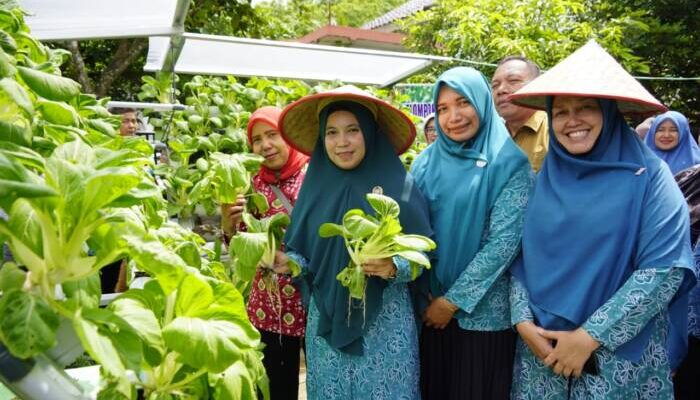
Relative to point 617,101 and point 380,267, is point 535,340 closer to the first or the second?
point 380,267

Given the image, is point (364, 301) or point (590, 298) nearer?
point (590, 298)

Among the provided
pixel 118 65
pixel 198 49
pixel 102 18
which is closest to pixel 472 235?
pixel 102 18

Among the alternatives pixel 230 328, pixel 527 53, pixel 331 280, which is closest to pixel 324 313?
pixel 331 280

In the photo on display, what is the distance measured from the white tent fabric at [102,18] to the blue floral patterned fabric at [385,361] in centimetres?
142

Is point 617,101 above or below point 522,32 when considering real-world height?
below

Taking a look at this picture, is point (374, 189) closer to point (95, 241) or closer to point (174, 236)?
point (174, 236)

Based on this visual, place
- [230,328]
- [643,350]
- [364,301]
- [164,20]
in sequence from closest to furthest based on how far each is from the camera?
[230,328]
[643,350]
[364,301]
[164,20]

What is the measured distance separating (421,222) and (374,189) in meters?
0.20

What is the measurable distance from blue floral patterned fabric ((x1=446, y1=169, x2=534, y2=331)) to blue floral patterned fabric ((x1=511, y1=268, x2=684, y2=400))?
14 cm

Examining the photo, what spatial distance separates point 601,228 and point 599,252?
0.24ft

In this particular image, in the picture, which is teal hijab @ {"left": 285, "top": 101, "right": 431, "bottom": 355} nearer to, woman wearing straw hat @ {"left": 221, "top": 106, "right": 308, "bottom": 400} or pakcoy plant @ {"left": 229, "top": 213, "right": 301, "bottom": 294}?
pakcoy plant @ {"left": 229, "top": 213, "right": 301, "bottom": 294}

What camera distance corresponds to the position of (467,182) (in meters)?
2.02

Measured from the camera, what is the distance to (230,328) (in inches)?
34.2

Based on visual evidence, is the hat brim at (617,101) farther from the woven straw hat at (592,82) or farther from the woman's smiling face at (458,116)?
the woman's smiling face at (458,116)
